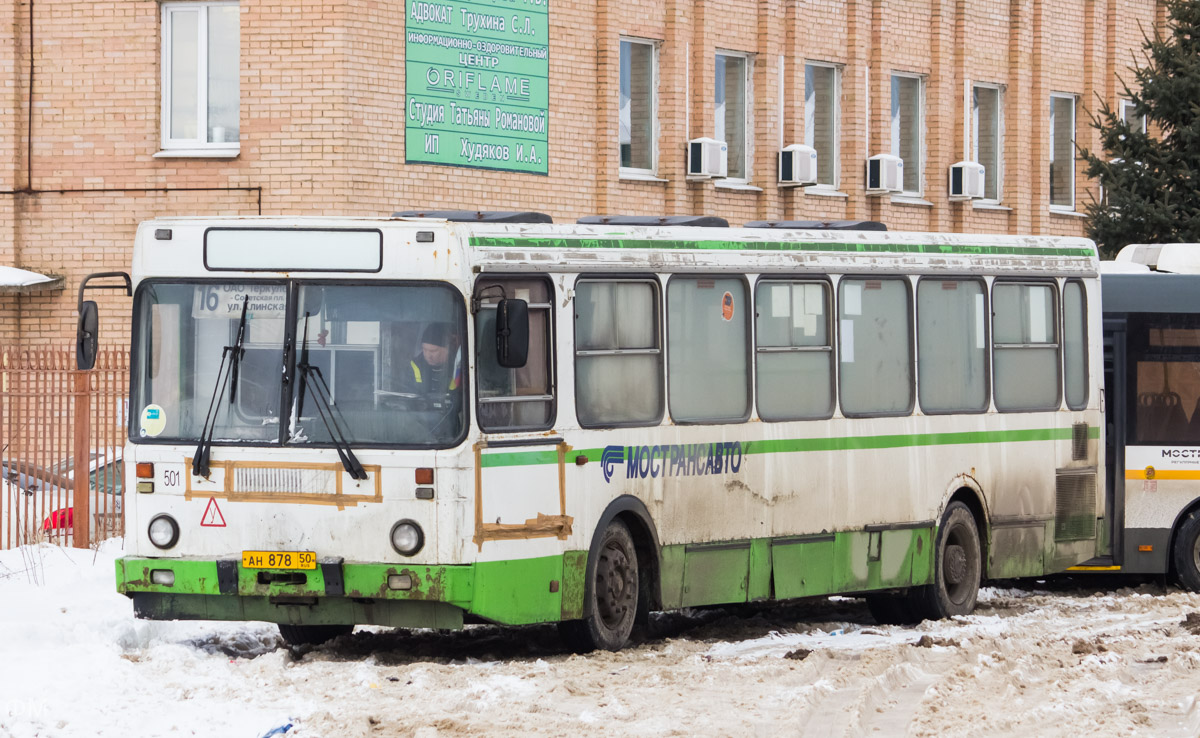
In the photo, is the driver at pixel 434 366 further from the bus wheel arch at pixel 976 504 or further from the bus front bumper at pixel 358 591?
the bus wheel arch at pixel 976 504

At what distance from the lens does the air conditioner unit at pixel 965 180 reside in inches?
1153

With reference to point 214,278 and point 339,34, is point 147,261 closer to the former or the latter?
point 214,278

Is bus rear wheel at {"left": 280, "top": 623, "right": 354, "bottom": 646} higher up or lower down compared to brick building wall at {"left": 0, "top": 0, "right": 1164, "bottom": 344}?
lower down

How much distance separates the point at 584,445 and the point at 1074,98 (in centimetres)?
2205

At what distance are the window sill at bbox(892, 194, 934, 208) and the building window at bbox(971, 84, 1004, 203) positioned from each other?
1.78 m

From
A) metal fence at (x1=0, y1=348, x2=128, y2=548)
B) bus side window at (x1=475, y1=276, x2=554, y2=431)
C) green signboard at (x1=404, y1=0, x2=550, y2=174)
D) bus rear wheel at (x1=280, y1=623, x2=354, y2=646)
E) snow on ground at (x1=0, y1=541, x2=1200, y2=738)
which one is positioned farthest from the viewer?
green signboard at (x1=404, y1=0, x2=550, y2=174)

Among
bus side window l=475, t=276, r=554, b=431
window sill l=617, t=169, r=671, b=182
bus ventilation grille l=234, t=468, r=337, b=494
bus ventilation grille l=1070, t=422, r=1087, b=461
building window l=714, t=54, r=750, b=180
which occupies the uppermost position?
building window l=714, t=54, r=750, b=180

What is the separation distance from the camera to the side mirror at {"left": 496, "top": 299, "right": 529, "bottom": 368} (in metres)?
11.0

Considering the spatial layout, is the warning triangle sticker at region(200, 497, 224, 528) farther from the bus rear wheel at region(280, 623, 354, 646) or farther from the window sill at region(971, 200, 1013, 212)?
the window sill at region(971, 200, 1013, 212)

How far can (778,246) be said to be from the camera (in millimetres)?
13312

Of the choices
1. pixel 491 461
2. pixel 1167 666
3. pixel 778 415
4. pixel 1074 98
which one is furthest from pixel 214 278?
pixel 1074 98

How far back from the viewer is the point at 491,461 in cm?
1113

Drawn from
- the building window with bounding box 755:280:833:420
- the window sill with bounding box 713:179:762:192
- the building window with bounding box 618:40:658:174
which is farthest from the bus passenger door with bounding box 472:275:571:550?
the window sill with bounding box 713:179:762:192

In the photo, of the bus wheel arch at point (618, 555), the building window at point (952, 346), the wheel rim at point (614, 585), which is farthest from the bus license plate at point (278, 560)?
the building window at point (952, 346)
